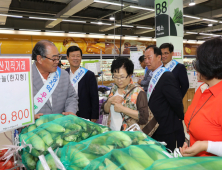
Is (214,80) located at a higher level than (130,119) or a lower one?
higher

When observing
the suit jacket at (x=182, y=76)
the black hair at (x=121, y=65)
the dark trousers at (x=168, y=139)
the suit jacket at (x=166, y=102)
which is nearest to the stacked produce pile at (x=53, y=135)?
the black hair at (x=121, y=65)

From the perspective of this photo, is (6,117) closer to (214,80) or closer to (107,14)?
(214,80)

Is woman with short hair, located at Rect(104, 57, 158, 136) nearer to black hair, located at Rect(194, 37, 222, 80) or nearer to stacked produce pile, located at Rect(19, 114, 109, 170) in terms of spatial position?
stacked produce pile, located at Rect(19, 114, 109, 170)

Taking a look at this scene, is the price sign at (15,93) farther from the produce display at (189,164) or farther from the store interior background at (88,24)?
the store interior background at (88,24)

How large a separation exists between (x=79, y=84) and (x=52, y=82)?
3.82ft

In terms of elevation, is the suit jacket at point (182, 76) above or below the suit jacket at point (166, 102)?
above

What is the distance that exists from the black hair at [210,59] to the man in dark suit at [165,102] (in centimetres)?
111

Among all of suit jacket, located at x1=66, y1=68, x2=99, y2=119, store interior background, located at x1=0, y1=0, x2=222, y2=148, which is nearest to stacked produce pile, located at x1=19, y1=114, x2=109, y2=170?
suit jacket, located at x1=66, y1=68, x2=99, y2=119

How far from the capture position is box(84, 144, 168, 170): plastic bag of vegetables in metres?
0.78

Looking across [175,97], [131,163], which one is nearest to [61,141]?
[131,163]

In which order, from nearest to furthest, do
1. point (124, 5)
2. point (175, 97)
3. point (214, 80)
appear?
point (214, 80) < point (175, 97) < point (124, 5)

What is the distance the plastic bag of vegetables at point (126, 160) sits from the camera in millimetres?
783

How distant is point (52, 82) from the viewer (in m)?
2.01

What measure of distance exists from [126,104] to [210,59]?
93cm
